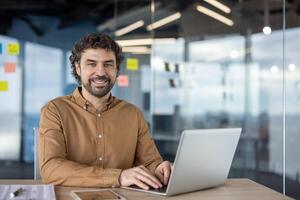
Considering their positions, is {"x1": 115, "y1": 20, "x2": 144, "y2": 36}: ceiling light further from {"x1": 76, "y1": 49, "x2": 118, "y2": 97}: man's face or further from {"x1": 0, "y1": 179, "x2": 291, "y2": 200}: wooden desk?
{"x1": 0, "y1": 179, "x2": 291, "y2": 200}: wooden desk

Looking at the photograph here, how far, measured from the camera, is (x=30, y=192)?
1384 mm

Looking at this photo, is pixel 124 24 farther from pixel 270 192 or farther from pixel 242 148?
→ pixel 270 192

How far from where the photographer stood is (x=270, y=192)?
1530 mm

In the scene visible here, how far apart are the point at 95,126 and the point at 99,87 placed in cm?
17

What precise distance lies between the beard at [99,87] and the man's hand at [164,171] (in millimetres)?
394

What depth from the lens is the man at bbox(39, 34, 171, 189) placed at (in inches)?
66.4

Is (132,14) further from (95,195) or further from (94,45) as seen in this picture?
(95,195)

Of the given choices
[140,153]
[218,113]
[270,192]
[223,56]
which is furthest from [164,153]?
[270,192]

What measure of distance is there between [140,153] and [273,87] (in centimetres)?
396

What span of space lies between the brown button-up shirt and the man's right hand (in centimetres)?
3

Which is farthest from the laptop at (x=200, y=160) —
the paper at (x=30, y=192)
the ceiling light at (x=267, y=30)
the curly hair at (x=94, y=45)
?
the ceiling light at (x=267, y=30)

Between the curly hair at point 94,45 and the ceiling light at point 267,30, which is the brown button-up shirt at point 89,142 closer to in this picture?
the curly hair at point 94,45

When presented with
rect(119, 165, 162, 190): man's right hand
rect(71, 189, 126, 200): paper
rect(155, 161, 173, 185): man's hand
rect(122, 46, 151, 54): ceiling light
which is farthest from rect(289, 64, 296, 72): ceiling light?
rect(71, 189, 126, 200): paper

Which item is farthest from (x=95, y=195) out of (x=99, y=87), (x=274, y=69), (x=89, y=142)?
(x=274, y=69)
